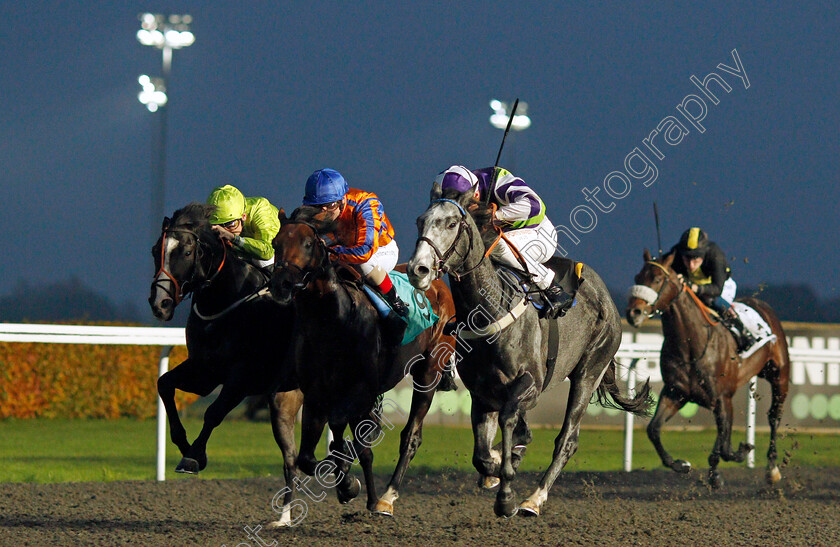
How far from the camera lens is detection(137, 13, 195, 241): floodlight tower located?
15789 millimetres

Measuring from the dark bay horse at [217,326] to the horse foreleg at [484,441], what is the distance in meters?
0.97

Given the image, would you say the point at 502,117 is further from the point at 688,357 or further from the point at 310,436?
the point at 310,436

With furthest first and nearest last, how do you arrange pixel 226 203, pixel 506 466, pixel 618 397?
pixel 618 397 < pixel 226 203 < pixel 506 466

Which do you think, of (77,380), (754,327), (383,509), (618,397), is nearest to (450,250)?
(383,509)

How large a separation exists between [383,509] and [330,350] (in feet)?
3.65

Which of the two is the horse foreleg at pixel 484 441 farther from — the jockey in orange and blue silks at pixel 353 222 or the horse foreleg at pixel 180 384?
the horse foreleg at pixel 180 384

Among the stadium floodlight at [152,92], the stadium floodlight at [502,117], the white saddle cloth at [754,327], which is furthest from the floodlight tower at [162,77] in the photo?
the white saddle cloth at [754,327]

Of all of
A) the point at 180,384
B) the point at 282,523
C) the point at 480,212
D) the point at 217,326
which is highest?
the point at 480,212

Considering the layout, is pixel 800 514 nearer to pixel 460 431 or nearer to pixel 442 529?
pixel 442 529

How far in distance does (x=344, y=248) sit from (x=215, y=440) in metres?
6.49

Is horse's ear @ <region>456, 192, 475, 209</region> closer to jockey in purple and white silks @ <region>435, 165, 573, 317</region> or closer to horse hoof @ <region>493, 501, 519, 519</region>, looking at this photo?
jockey in purple and white silks @ <region>435, 165, 573, 317</region>

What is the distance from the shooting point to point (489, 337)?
4.26m

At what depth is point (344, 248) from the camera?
4480 mm

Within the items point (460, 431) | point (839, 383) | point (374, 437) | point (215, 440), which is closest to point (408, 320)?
point (374, 437)
